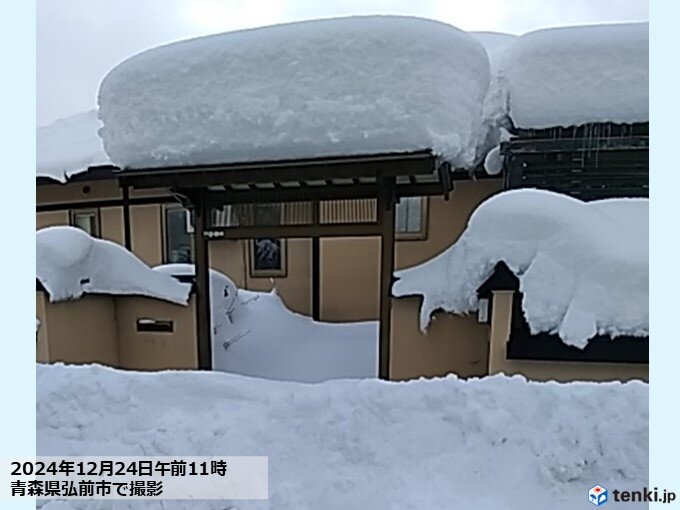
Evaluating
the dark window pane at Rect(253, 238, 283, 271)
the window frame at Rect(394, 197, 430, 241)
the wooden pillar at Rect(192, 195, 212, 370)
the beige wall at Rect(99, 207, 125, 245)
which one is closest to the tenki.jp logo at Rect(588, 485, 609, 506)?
the wooden pillar at Rect(192, 195, 212, 370)

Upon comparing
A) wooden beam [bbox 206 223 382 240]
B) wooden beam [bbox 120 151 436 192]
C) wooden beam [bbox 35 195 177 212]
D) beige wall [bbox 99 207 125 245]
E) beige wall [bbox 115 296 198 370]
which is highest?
wooden beam [bbox 120 151 436 192]

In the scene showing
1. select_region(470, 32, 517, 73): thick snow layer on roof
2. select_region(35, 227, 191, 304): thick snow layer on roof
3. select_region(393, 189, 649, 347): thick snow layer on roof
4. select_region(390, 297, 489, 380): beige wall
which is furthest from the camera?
select_region(470, 32, 517, 73): thick snow layer on roof

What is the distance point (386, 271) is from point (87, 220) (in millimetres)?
8047

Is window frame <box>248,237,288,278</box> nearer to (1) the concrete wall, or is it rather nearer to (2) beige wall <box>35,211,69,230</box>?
(1) the concrete wall

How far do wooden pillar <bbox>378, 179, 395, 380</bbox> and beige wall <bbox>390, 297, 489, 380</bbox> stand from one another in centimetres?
40

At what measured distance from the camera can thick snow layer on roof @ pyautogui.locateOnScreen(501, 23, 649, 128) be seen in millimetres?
5441

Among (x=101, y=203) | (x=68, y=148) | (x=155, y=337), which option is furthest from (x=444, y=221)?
(x=68, y=148)

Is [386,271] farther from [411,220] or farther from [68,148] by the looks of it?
[68,148]

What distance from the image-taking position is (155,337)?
679cm

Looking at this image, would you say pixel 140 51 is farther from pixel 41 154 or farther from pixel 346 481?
pixel 41 154

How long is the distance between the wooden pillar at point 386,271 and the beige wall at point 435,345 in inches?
15.8

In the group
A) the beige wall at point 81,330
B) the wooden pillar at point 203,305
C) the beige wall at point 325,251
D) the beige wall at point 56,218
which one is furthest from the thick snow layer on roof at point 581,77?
the beige wall at point 56,218

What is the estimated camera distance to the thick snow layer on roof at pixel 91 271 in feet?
20.3

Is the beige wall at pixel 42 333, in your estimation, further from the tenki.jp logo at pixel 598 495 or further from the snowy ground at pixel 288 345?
the tenki.jp logo at pixel 598 495
